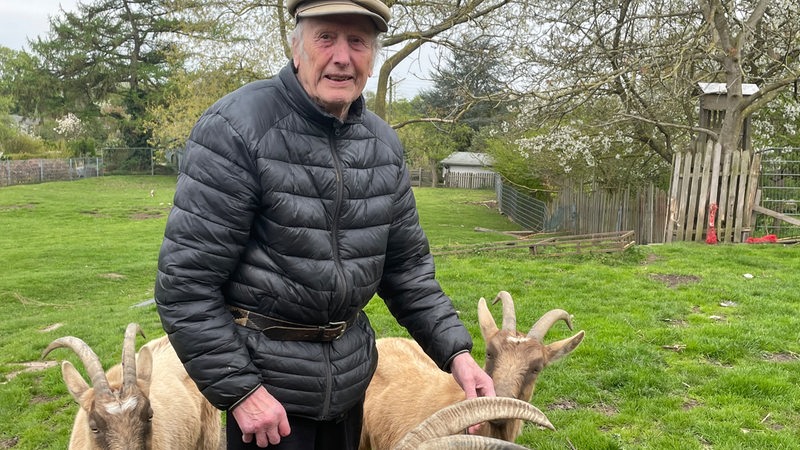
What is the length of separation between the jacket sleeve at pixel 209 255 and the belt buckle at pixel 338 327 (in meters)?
0.36

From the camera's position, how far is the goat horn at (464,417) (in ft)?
8.01

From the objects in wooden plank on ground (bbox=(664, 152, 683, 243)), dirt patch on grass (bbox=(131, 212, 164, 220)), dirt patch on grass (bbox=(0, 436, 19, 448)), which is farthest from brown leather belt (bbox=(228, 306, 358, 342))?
dirt patch on grass (bbox=(131, 212, 164, 220))

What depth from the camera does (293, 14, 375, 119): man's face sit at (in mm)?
2361

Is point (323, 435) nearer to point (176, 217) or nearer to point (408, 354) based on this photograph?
point (176, 217)

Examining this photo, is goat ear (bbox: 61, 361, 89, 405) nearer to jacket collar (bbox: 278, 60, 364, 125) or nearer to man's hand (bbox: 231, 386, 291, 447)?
man's hand (bbox: 231, 386, 291, 447)

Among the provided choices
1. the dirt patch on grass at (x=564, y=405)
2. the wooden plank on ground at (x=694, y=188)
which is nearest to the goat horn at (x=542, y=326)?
the dirt patch on grass at (x=564, y=405)

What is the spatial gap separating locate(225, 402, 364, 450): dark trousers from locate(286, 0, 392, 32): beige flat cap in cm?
155

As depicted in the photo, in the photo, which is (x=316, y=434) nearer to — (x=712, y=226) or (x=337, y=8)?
(x=337, y=8)

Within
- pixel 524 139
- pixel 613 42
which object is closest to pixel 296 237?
pixel 613 42

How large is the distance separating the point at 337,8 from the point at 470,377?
1691 millimetres

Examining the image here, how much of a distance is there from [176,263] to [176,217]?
0.54ft

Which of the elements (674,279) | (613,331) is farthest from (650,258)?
(613,331)

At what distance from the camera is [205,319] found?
87.4 inches

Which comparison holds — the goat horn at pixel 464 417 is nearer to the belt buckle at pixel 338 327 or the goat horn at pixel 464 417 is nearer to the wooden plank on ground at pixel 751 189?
the belt buckle at pixel 338 327
